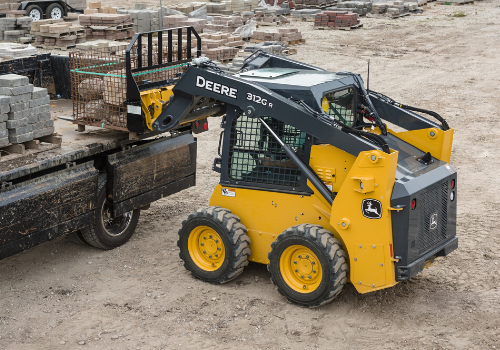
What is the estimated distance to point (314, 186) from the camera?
20.8 ft

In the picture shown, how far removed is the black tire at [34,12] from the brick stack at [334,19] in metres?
11.1

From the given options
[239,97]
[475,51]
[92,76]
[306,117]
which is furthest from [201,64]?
[475,51]

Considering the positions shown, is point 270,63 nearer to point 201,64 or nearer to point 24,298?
point 201,64

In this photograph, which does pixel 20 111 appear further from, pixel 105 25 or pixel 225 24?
pixel 225 24

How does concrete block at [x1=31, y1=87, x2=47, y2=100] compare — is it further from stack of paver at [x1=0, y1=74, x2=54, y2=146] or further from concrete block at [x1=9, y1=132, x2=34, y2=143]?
concrete block at [x1=9, y1=132, x2=34, y2=143]

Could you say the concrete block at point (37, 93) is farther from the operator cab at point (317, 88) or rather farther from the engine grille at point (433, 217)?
the engine grille at point (433, 217)

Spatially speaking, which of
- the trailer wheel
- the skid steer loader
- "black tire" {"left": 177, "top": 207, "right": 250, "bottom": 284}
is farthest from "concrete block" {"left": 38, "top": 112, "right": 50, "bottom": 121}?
the trailer wheel

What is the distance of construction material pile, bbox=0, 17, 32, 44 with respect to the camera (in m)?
21.2

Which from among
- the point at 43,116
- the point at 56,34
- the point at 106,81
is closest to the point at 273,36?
the point at 56,34

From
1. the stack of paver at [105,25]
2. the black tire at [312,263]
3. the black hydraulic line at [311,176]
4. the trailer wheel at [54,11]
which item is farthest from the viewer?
the trailer wheel at [54,11]

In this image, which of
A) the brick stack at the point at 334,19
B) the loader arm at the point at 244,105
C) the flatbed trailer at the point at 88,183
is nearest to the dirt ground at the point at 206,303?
the flatbed trailer at the point at 88,183

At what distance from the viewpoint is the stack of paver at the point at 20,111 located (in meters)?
6.65

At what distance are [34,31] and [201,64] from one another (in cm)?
1591

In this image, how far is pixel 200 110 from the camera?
23.6ft
